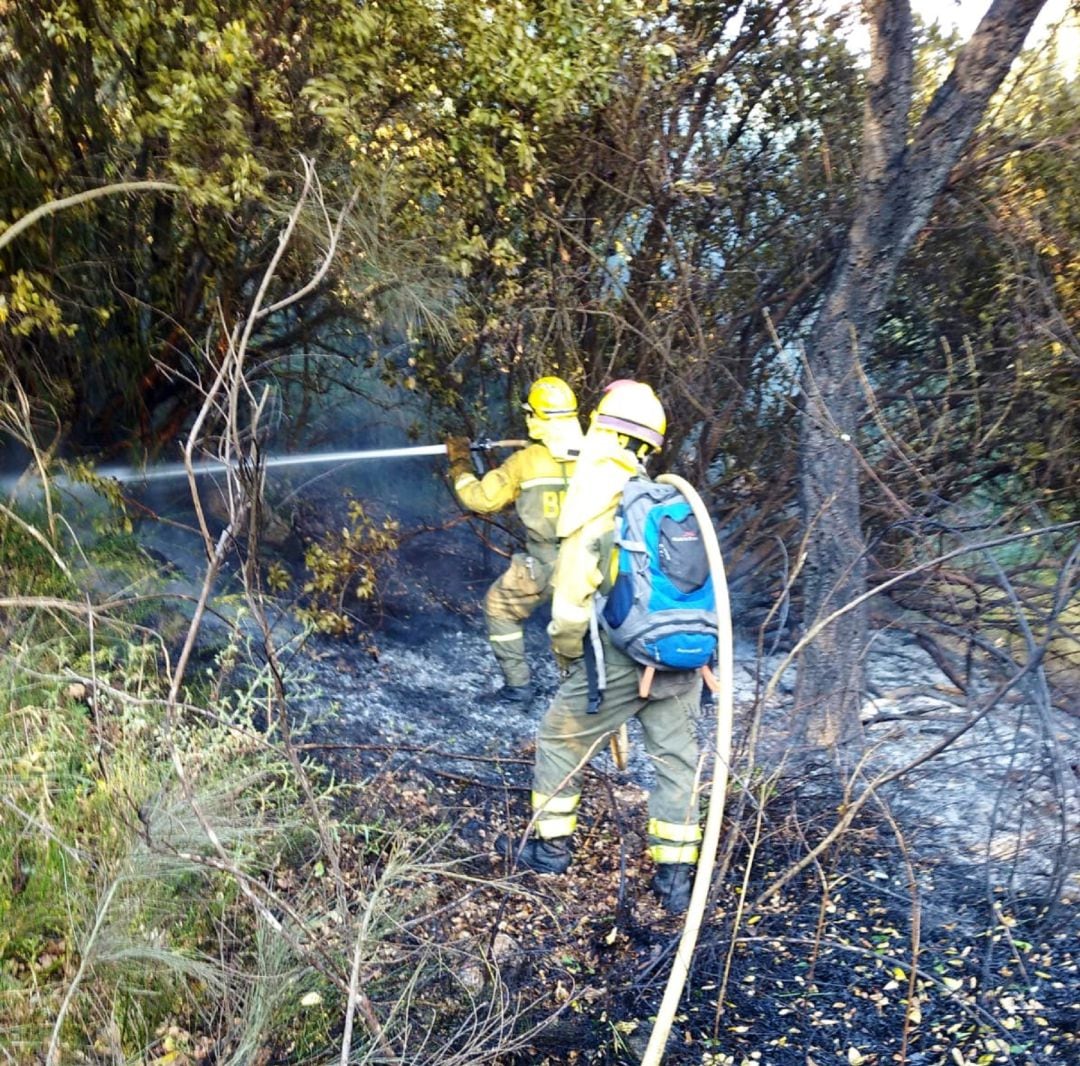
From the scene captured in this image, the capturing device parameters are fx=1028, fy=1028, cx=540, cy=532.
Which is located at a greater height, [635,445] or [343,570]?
[635,445]

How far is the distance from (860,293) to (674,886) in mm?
2395

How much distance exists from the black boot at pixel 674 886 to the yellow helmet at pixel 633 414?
59.3 inches

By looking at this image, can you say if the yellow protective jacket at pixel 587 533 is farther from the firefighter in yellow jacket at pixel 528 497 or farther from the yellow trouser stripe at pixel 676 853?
the firefighter in yellow jacket at pixel 528 497

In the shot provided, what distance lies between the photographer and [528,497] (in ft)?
16.5

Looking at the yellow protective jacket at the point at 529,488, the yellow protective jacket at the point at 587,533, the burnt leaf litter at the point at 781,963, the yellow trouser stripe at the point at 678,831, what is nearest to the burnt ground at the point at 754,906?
the burnt leaf litter at the point at 781,963

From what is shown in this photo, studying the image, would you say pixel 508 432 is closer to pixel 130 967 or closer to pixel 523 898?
pixel 523 898

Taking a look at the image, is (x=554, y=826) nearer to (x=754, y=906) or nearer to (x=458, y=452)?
(x=754, y=906)

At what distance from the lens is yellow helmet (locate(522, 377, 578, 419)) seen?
4770mm

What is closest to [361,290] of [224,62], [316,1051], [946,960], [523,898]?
[224,62]

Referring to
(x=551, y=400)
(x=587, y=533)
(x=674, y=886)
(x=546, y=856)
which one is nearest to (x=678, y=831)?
(x=674, y=886)

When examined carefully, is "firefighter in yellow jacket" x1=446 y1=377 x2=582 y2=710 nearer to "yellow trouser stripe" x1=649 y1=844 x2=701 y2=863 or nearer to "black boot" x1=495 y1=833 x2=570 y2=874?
"black boot" x1=495 y1=833 x2=570 y2=874

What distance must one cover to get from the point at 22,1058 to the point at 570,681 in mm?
2015

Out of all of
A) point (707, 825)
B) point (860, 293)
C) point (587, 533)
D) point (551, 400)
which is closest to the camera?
point (707, 825)

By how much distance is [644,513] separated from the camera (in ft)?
11.4
